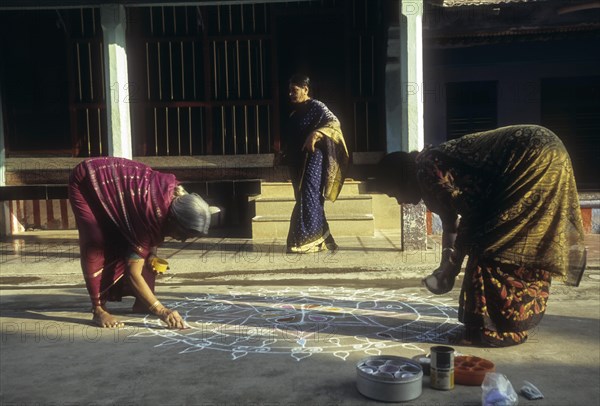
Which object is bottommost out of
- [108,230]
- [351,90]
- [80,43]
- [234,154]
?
[108,230]

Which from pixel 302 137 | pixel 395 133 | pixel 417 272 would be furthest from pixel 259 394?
pixel 395 133

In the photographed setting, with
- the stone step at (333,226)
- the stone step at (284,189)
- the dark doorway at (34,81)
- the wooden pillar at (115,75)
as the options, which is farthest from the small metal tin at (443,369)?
the dark doorway at (34,81)

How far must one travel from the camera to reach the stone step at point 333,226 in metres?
9.30

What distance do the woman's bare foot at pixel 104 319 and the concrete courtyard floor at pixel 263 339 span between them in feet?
0.30

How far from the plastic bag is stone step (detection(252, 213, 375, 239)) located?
614 cm

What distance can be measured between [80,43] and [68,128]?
151cm

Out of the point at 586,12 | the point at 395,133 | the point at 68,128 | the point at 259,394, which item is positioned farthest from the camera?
the point at 68,128

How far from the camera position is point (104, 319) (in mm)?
4793

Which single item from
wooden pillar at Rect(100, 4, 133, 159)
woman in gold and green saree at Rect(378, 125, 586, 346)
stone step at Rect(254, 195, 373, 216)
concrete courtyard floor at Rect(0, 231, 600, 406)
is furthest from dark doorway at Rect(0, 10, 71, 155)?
woman in gold and green saree at Rect(378, 125, 586, 346)

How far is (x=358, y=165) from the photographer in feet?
34.7

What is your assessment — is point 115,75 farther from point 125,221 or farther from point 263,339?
point 263,339

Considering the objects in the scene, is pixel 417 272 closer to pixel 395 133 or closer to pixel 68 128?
pixel 395 133

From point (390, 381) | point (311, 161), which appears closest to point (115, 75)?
point (311, 161)

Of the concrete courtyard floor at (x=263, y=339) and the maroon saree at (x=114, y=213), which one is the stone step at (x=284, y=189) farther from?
the maroon saree at (x=114, y=213)
